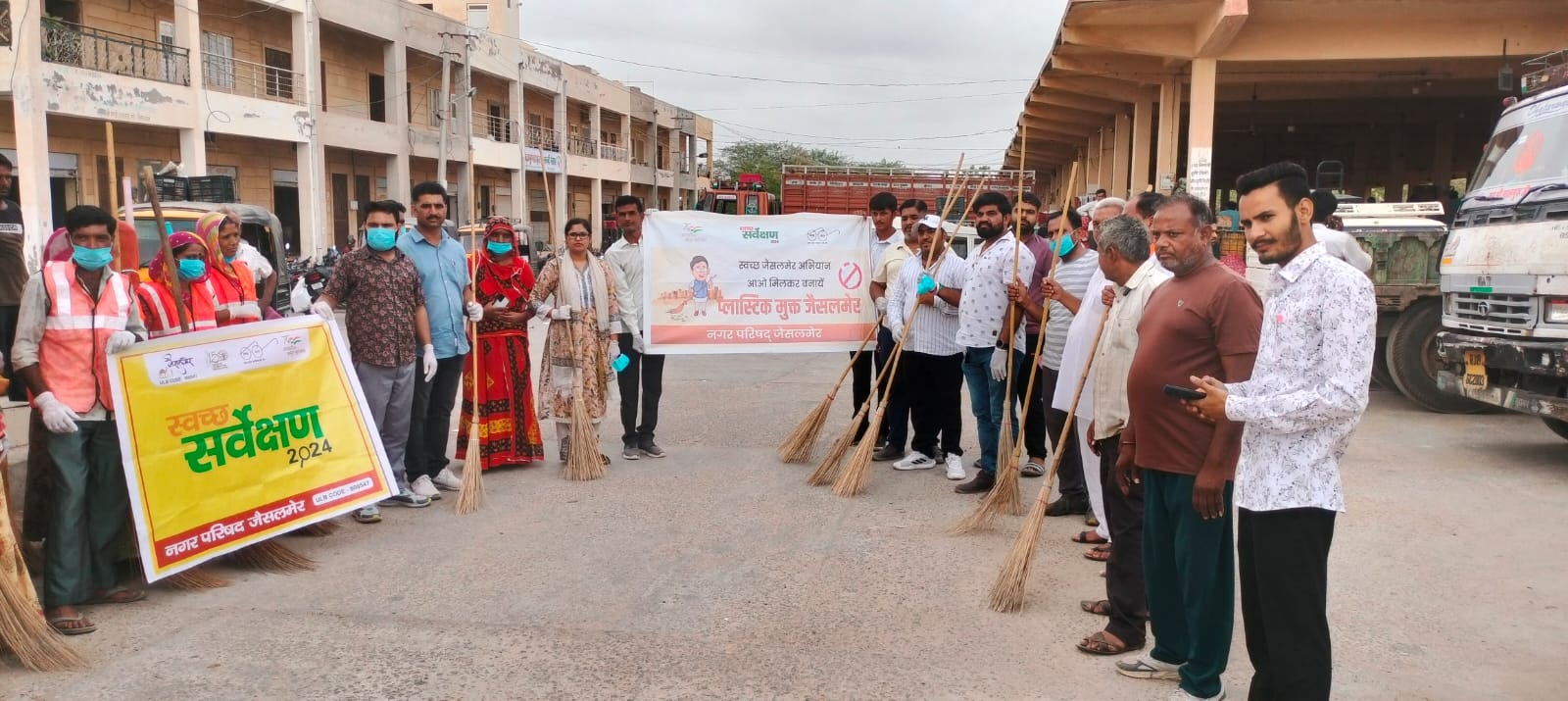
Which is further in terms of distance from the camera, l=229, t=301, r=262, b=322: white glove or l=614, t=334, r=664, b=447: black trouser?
l=614, t=334, r=664, b=447: black trouser

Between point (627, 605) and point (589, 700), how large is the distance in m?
0.96

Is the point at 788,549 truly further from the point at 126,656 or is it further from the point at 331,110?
the point at 331,110

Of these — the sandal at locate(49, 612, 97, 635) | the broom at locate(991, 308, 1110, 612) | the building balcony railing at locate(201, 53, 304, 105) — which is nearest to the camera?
the sandal at locate(49, 612, 97, 635)

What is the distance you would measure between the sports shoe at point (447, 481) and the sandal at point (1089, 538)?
11.9 feet

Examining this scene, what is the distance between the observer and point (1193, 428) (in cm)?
346

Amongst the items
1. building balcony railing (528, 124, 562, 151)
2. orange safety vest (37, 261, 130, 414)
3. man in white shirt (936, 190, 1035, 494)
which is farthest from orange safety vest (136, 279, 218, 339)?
building balcony railing (528, 124, 562, 151)

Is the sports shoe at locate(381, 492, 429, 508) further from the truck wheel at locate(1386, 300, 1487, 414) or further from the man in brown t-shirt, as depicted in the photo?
the truck wheel at locate(1386, 300, 1487, 414)

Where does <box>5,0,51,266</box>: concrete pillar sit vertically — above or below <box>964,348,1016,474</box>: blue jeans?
above

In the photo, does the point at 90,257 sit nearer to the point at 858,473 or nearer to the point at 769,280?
the point at 858,473

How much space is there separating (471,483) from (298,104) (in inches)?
938

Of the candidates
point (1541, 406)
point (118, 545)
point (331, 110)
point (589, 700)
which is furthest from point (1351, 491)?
point (331, 110)

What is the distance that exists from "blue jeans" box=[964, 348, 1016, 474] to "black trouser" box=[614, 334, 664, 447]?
223 centimetres

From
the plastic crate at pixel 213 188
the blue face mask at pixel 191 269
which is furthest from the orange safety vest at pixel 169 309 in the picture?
the plastic crate at pixel 213 188

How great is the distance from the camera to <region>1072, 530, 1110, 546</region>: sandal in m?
5.54
